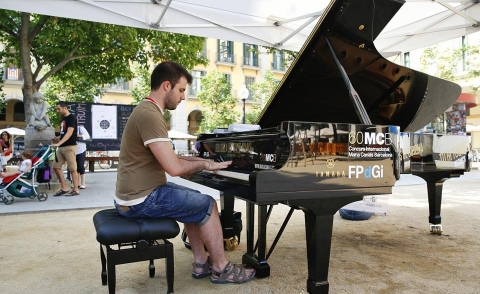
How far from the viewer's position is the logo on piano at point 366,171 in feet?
7.29

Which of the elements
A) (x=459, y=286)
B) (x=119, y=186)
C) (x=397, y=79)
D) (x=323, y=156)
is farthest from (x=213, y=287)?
(x=397, y=79)

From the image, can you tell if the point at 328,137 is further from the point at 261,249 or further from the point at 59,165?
the point at 59,165

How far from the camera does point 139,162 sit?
245 centimetres

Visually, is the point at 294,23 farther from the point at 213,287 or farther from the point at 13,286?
the point at 13,286

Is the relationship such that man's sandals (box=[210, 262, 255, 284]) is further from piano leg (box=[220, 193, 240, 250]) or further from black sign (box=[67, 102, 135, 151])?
black sign (box=[67, 102, 135, 151])

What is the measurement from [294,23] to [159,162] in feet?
18.1

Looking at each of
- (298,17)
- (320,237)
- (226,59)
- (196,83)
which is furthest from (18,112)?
(320,237)

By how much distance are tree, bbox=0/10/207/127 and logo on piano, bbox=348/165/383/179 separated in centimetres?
873

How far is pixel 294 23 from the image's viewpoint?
707 centimetres

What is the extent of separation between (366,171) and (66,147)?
624 cm

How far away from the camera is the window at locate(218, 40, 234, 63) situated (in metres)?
30.7

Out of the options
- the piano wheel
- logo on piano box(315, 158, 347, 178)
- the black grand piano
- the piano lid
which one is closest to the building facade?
the piano wheel

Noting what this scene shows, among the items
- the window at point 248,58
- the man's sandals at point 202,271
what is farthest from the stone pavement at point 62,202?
the window at point 248,58

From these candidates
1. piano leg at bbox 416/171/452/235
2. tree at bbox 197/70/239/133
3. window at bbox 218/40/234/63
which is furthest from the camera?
window at bbox 218/40/234/63
